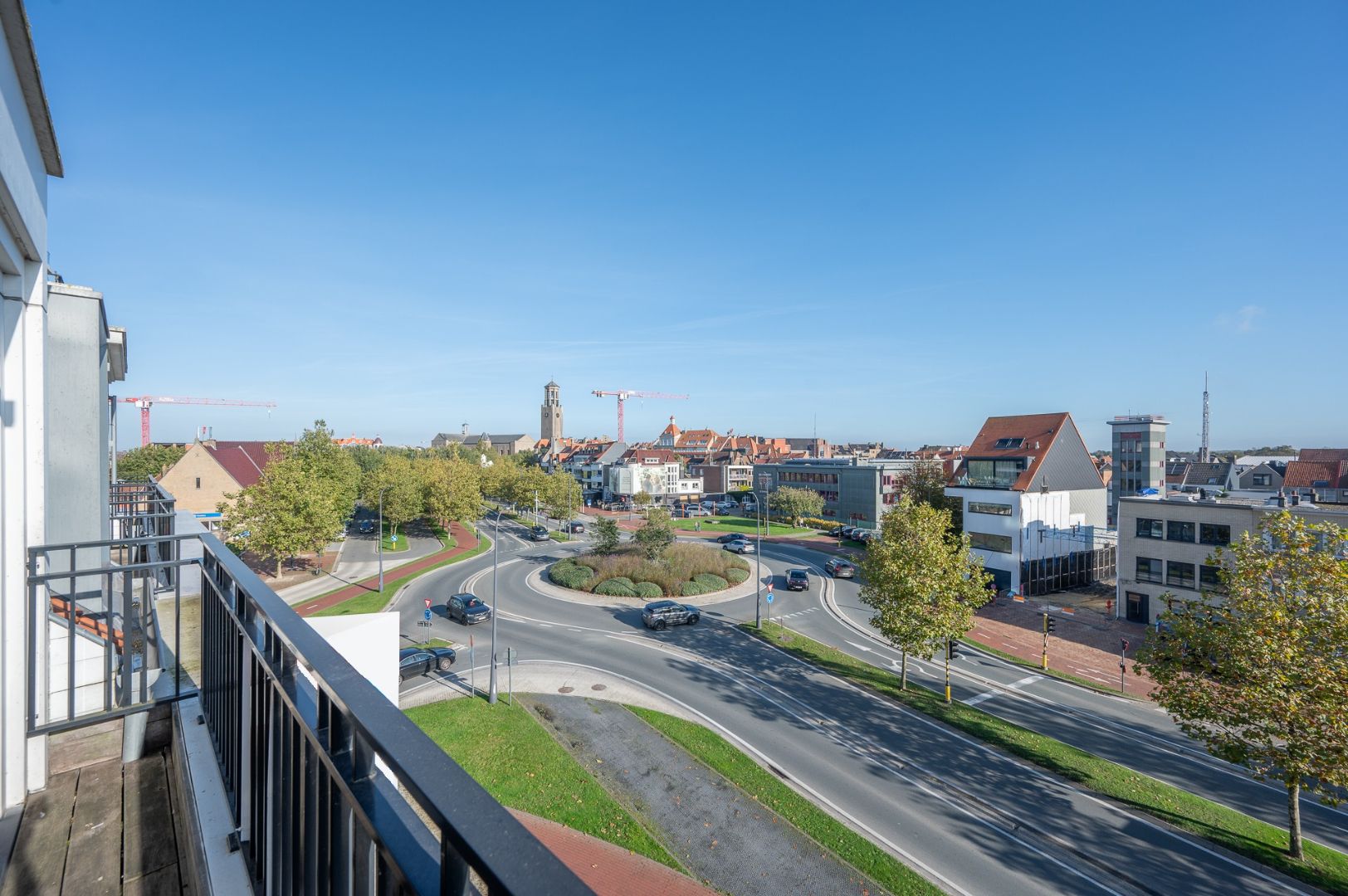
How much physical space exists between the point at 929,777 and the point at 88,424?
1691 centimetres

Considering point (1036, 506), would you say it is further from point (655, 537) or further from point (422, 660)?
point (422, 660)

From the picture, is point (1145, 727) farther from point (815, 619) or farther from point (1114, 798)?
point (815, 619)

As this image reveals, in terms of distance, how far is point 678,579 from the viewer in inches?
1331

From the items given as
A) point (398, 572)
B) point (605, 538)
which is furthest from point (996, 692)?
point (398, 572)

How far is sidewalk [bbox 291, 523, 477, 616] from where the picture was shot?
28.7 meters

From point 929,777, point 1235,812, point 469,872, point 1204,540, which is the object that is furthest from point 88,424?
point 1204,540

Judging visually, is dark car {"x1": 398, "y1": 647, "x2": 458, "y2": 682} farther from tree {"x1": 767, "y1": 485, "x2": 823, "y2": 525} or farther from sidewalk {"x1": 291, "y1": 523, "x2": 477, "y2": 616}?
tree {"x1": 767, "y1": 485, "x2": 823, "y2": 525}

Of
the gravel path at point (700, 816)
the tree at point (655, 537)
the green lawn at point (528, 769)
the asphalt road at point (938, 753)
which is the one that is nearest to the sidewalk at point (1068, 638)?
the asphalt road at point (938, 753)

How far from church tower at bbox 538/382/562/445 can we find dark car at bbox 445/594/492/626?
4804 inches

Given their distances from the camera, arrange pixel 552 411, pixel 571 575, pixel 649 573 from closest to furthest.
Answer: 1. pixel 571 575
2. pixel 649 573
3. pixel 552 411

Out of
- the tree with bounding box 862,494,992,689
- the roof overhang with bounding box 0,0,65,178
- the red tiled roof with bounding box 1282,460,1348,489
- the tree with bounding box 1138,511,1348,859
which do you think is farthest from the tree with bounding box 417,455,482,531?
the red tiled roof with bounding box 1282,460,1348,489

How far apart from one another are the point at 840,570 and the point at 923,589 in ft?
61.1

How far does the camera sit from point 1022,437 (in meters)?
37.5

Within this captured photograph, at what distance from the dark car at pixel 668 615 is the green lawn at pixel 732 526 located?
1060 inches
